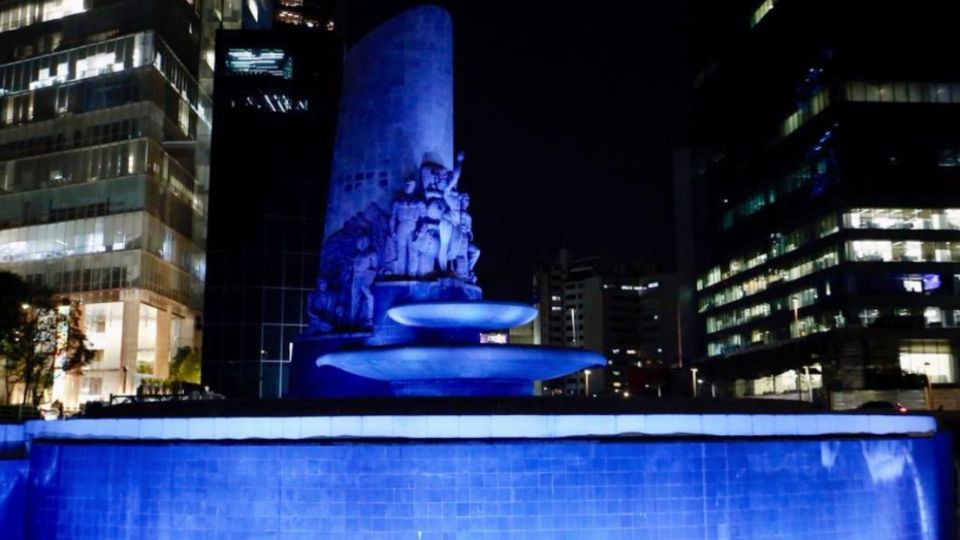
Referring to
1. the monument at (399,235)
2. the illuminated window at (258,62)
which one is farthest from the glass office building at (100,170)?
the monument at (399,235)

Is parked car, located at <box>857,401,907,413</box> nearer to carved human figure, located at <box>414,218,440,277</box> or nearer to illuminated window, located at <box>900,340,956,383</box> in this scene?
carved human figure, located at <box>414,218,440,277</box>

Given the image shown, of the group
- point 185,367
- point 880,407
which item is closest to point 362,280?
point 880,407

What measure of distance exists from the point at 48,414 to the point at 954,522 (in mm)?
39340

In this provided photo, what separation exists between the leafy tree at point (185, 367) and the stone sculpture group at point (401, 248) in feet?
150

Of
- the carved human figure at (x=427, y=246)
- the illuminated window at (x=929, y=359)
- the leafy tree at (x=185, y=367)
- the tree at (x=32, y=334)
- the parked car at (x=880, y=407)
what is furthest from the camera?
the illuminated window at (x=929, y=359)

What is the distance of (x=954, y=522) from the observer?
1569 centimetres

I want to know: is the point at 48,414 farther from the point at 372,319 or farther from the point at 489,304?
the point at 489,304

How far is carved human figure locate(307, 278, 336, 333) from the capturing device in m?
26.0

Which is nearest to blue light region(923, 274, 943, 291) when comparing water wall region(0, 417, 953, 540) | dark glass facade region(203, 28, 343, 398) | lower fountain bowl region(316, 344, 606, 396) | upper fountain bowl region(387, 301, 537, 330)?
dark glass facade region(203, 28, 343, 398)

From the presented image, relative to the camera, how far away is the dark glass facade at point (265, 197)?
6256 centimetres

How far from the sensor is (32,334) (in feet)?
160

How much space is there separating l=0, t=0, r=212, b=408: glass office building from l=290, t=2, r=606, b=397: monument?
4532cm

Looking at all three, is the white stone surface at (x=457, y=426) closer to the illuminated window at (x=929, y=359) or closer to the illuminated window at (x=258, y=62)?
the illuminated window at (x=258, y=62)

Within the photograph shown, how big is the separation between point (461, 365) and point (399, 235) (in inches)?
282
